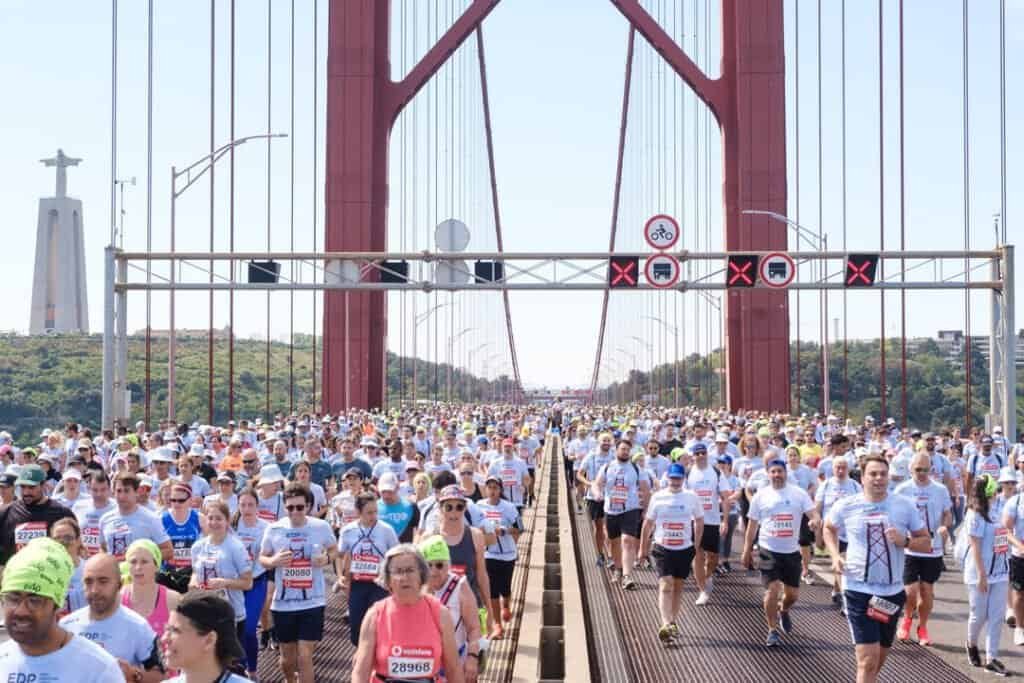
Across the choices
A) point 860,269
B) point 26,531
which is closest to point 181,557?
point 26,531

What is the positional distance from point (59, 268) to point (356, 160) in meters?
69.1

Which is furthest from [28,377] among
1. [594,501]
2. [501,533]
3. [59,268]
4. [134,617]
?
[134,617]

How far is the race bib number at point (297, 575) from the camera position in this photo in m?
8.66

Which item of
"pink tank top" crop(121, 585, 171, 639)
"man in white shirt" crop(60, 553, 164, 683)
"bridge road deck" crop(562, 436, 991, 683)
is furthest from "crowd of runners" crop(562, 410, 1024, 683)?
"man in white shirt" crop(60, 553, 164, 683)

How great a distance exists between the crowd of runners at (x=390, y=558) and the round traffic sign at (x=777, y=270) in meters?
12.8

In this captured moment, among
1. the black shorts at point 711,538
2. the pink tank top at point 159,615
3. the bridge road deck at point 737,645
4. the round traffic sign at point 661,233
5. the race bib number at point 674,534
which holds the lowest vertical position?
the bridge road deck at point 737,645

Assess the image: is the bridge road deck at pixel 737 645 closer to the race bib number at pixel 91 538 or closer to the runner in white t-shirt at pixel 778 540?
the runner in white t-shirt at pixel 778 540

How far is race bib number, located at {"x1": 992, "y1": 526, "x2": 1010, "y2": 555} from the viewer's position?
34.4 feet

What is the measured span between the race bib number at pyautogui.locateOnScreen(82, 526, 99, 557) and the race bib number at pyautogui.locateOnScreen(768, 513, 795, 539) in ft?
17.6

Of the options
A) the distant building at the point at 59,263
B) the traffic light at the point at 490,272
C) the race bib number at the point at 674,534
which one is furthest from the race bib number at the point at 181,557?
the distant building at the point at 59,263

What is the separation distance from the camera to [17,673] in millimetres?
4277

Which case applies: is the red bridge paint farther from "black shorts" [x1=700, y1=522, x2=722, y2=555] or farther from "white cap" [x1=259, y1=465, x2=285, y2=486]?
"white cap" [x1=259, y1=465, x2=285, y2=486]

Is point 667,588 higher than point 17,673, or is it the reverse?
point 17,673

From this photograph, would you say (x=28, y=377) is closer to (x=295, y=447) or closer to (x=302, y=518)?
(x=295, y=447)
